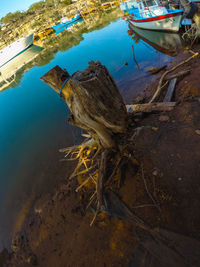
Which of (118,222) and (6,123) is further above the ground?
(6,123)

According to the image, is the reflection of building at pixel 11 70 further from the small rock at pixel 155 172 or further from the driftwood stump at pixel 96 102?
the small rock at pixel 155 172

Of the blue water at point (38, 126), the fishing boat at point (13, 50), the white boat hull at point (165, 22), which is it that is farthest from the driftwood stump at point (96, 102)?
the fishing boat at point (13, 50)

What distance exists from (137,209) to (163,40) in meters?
14.3

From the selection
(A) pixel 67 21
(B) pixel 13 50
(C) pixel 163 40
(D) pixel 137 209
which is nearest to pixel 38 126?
(D) pixel 137 209

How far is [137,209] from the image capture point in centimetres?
309

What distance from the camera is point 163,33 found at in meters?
13.7

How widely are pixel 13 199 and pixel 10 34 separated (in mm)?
62081

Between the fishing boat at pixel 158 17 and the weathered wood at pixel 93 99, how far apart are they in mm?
12961

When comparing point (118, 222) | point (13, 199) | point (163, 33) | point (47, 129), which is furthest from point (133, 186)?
point (163, 33)

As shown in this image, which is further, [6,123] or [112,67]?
[112,67]

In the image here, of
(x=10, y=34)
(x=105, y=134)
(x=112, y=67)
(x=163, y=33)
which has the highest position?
(x=10, y=34)

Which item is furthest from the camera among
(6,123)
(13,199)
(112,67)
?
(112,67)

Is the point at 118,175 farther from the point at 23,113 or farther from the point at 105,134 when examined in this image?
the point at 23,113

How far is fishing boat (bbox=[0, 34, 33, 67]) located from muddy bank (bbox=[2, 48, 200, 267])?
1295 inches
